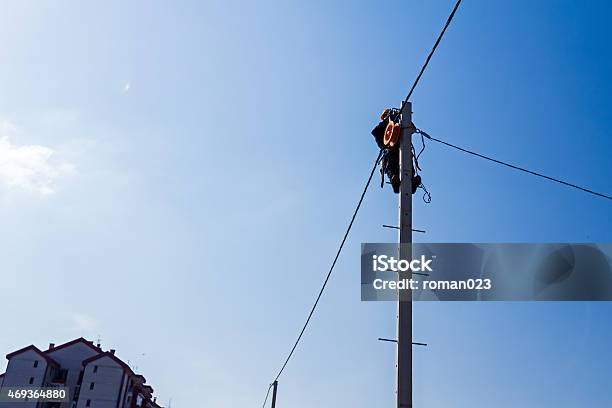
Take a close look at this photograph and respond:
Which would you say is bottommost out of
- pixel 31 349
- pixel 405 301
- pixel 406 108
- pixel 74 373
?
pixel 405 301

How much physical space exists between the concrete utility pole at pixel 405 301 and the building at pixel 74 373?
50.1 meters

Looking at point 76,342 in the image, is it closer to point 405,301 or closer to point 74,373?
point 74,373

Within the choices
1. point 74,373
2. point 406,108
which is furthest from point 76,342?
point 406,108

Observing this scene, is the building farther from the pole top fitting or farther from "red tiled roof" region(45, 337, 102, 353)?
the pole top fitting

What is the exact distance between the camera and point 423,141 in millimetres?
8422

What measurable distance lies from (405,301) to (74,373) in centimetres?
5216

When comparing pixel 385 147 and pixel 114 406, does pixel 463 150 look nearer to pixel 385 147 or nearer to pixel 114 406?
pixel 385 147

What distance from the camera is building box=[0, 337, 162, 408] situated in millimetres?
48375

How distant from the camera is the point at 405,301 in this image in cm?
668

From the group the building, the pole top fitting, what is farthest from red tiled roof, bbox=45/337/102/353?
the pole top fitting

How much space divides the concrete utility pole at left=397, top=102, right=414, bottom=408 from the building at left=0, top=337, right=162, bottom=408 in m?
50.1

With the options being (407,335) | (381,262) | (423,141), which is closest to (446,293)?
(381,262)

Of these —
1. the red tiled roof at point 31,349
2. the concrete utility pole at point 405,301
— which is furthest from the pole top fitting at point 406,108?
the red tiled roof at point 31,349

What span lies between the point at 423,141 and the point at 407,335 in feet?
11.1
